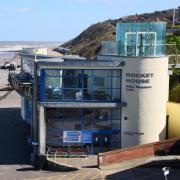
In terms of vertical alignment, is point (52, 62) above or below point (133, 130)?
above

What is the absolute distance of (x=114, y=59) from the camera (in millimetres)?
35406

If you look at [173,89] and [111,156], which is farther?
[173,89]

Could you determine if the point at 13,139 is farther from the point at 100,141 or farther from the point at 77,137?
the point at 100,141

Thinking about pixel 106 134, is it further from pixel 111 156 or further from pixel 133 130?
pixel 111 156

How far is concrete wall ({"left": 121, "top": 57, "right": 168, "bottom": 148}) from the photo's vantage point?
34062 mm

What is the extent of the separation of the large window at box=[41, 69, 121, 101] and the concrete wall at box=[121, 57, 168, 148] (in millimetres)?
815

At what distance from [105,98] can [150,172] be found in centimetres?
648

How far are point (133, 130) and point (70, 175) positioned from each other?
6221mm

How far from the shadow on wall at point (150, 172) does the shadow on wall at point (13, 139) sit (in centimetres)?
690

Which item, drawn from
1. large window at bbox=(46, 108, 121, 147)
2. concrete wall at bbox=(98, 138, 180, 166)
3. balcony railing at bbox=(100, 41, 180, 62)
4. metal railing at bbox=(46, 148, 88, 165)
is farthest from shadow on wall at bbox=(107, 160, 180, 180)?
balcony railing at bbox=(100, 41, 180, 62)

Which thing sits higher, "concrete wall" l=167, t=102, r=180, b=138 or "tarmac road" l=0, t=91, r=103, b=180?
"concrete wall" l=167, t=102, r=180, b=138

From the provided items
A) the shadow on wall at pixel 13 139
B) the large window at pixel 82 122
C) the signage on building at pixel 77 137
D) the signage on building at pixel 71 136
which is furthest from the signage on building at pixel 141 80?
the shadow on wall at pixel 13 139

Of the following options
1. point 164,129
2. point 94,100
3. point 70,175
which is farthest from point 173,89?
point 70,175

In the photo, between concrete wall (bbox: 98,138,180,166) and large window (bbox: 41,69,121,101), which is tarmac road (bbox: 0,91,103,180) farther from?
large window (bbox: 41,69,121,101)
